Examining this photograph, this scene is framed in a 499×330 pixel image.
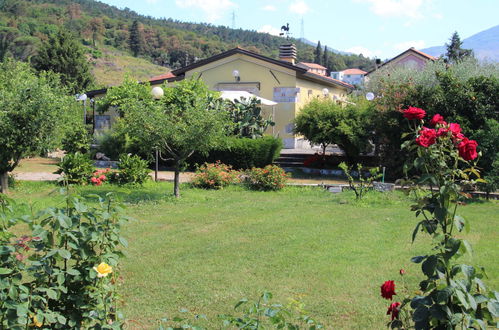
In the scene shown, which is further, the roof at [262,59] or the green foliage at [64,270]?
the roof at [262,59]

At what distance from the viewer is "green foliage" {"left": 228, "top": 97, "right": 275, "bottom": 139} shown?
62.4ft

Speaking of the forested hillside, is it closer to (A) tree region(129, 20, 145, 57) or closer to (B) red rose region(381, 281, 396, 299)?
(A) tree region(129, 20, 145, 57)

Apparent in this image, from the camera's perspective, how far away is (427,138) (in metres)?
2.87

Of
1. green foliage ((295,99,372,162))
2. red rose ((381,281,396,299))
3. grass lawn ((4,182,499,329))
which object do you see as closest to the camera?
red rose ((381,281,396,299))

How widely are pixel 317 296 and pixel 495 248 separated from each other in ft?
12.4

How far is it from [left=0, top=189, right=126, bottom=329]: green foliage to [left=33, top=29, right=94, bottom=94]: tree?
39.5 m

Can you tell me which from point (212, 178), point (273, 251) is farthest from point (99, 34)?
point (273, 251)

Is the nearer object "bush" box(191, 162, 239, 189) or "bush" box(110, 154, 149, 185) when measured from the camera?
"bush" box(110, 154, 149, 185)

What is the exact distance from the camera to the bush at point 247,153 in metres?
16.5

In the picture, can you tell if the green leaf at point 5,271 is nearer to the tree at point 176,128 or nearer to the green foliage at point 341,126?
the tree at point 176,128

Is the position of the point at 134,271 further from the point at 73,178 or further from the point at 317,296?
the point at 73,178

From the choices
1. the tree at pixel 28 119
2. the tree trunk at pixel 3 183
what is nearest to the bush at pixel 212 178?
the tree at pixel 28 119

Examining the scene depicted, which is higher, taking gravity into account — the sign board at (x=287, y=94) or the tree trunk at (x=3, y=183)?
the sign board at (x=287, y=94)

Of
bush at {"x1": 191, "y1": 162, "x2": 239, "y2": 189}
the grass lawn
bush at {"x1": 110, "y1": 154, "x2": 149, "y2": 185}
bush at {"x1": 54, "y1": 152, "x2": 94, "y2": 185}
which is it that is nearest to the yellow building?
bush at {"x1": 191, "y1": 162, "x2": 239, "y2": 189}
